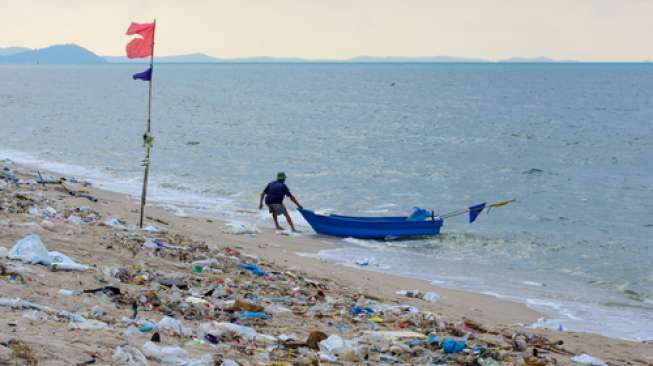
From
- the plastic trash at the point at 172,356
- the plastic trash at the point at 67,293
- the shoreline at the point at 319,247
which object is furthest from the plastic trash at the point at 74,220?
the plastic trash at the point at 172,356

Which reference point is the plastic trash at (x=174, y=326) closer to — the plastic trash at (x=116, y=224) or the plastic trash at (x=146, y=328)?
the plastic trash at (x=146, y=328)

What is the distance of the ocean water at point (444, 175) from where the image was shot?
54.0 feet

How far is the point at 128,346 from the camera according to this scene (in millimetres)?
6930

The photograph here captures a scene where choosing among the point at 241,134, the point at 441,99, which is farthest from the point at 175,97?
the point at 241,134

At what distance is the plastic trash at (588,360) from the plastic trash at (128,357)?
519cm

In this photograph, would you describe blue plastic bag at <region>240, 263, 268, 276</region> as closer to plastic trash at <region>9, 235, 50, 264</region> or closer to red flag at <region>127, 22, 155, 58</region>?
plastic trash at <region>9, 235, 50, 264</region>

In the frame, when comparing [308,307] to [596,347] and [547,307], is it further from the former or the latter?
[547,307]

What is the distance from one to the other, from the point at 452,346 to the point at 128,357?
11.8 ft

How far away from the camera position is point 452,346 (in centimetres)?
862

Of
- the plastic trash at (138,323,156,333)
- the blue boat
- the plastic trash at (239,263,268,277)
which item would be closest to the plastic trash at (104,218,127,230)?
the plastic trash at (239,263,268,277)

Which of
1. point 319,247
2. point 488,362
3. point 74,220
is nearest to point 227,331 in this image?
point 488,362

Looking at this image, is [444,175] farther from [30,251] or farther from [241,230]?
[30,251]

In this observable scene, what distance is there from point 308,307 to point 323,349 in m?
2.12

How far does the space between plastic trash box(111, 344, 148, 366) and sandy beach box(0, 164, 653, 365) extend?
4cm
